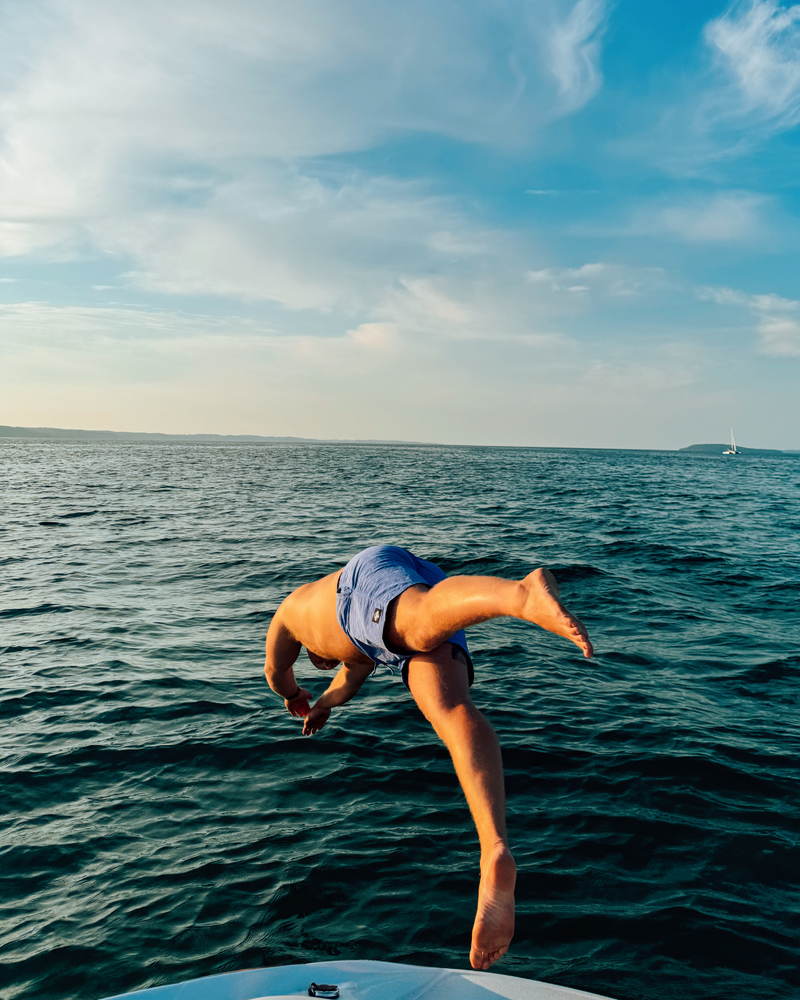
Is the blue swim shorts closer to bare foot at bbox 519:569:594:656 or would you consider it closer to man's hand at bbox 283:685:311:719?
bare foot at bbox 519:569:594:656

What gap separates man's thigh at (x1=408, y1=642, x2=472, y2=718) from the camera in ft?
11.0

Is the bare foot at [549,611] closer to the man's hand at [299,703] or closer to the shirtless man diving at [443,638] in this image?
the shirtless man diving at [443,638]

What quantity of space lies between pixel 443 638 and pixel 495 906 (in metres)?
1.20

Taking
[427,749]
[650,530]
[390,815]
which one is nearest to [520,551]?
[650,530]

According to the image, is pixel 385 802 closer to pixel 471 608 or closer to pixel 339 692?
pixel 339 692

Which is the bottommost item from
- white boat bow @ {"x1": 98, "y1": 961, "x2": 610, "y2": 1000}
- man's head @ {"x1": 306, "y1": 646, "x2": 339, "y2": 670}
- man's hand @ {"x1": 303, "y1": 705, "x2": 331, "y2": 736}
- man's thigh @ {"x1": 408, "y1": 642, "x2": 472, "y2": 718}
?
white boat bow @ {"x1": 98, "y1": 961, "x2": 610, "y2": 1000}

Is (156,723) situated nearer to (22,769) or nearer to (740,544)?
(22,769)

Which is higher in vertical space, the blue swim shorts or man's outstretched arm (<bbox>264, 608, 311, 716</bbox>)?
the blue swim shorts

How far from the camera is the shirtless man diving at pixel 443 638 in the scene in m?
2.79

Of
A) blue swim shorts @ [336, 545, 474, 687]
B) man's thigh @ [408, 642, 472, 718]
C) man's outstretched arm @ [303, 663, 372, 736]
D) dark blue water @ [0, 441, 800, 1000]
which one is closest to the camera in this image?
man's thigh @ [408, 642, 472, 718]

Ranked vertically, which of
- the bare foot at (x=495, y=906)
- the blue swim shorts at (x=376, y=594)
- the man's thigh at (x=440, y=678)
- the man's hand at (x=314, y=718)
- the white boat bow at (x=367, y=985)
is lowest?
the white boat bow at (x=367, y=985)

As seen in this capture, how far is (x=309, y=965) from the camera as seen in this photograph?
159 inches

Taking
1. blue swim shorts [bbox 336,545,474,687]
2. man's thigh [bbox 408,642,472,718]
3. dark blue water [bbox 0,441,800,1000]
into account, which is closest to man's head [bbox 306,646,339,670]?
blue swim shorts [bbox 336,545,474,687]

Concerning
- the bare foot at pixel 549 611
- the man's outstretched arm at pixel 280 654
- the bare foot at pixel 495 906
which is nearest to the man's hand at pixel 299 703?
the man's outstretched arm at pixel 280 654
